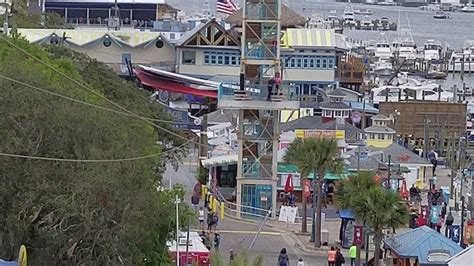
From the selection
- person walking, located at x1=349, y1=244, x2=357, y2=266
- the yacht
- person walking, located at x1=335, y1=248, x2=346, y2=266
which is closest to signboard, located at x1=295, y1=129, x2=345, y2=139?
person walking, located at x1=349, y1=244, x2=357, y2=266

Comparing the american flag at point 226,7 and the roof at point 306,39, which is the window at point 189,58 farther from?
the american flag at point 226,7

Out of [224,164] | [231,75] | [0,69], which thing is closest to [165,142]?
[224,164]

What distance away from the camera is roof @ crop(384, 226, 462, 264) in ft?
85.5

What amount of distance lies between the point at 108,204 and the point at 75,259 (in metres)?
1.05

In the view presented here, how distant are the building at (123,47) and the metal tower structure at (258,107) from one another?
2599 centimetres

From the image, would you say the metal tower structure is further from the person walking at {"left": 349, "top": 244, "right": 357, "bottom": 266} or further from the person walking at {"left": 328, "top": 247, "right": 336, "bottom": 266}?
the person walking at {"left": 328, "top": 247, "right": 336, "bottom": 266}

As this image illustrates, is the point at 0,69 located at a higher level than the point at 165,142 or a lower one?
higher

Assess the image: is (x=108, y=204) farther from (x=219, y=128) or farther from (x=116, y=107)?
(x=219, y=128)

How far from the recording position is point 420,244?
2644 centimetres

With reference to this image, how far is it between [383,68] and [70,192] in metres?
79.4

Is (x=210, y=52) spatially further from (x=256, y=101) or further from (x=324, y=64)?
(x=256, y=101)

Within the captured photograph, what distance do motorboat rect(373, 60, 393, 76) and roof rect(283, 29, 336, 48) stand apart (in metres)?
34.2

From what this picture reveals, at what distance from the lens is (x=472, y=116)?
213 feet

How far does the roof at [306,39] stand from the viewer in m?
61.5
